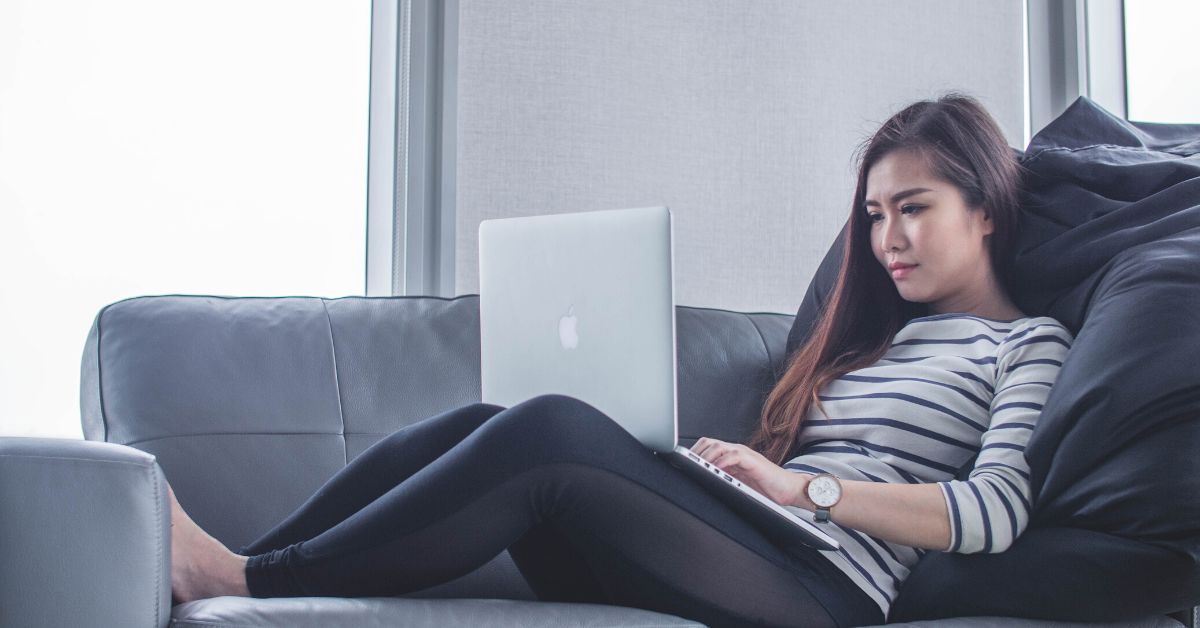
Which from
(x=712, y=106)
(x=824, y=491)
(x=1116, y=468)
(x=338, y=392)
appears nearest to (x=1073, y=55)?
(x=712, y=106)

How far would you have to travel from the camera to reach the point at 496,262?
Result: 1.48 meters

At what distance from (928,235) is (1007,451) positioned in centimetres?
43

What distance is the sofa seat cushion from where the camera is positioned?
1.17 m

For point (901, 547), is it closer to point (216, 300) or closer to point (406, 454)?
point (406, 454)

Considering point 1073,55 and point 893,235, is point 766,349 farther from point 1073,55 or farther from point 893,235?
point 1073,55

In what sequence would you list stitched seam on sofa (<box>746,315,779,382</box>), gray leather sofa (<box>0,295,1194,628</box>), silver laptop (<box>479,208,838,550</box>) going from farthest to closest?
stitched seam on sofa (<box>746,315,779,382</box>)
silver laptop (<box>479,208,838,550</box>)
gray leather sofa (<box>0,295,1194,628</box>)

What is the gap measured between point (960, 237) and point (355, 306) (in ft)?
3.46

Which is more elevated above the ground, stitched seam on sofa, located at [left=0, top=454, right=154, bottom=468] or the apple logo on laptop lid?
the apple logo on laptop lid

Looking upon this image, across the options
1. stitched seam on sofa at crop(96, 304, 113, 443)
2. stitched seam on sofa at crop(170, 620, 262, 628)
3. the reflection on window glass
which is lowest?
stitched seam on sofa at crop(170, 620, 262, 628)

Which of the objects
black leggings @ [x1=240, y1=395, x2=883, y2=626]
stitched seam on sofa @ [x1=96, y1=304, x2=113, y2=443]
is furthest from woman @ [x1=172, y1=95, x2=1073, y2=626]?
stitched seam on sofa @ [x1=96, y1=304, x2=113, y2=443]

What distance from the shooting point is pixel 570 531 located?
1.35 m

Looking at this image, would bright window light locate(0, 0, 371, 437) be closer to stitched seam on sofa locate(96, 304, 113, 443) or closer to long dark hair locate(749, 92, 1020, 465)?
stitched seam on sofa locate(96, 304, 113, 443)

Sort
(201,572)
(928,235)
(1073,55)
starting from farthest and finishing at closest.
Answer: (1073,55)
(928,235)
(201,572)

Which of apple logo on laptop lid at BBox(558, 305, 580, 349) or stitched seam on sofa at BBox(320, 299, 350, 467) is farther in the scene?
stitched seam on sofa at BBox(320, 299, 350, 467)
